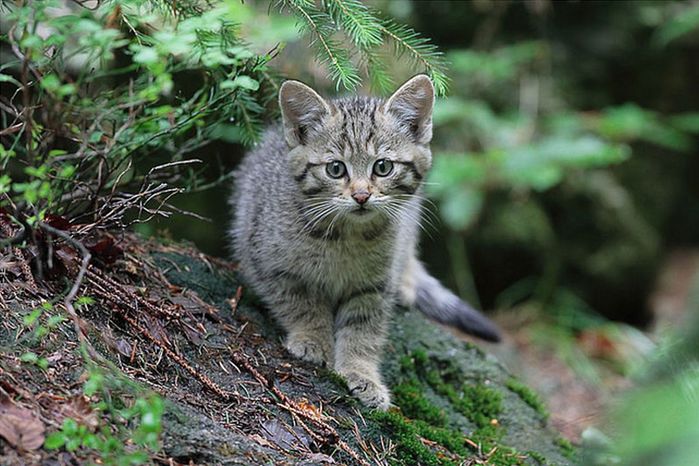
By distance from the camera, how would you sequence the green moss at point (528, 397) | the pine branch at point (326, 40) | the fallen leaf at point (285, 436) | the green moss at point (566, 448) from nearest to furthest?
1. the fallen leaf at point (285, 436)
2. the pine branch at point (326, 40)
3. the green moss at point (566, 448)
4. the green moss at point (528, 397)

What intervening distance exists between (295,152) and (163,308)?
1147 millimetres

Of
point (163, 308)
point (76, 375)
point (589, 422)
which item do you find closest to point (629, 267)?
point (589, 422)

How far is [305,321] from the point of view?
4.18 metres

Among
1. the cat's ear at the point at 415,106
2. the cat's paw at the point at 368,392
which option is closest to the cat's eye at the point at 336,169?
the cat's ear at the point at 415,106

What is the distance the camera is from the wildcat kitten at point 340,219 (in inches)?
160

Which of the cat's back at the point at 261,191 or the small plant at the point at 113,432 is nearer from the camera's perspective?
the small plant at the point at 113,432

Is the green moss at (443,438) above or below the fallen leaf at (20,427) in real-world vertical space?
below

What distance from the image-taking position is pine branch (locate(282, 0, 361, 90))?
3.47m

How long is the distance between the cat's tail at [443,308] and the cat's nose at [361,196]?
4.57 feet

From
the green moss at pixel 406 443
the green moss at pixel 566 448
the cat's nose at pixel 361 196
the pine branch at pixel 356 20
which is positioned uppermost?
the pine branch at pixel 356 20

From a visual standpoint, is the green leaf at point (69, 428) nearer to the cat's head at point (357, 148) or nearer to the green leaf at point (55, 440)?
the green leaf at point (55, 440)

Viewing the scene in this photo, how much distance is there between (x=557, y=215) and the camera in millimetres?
8578

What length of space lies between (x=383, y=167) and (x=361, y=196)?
308 mm

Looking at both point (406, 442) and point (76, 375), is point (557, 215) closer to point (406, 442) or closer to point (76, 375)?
point (406, 442)
